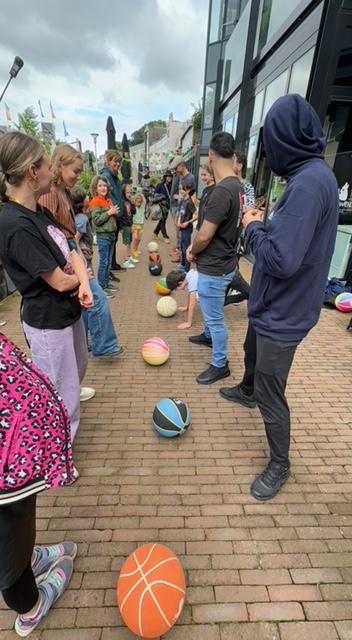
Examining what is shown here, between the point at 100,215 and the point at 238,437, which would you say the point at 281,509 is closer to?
the point at 238,437

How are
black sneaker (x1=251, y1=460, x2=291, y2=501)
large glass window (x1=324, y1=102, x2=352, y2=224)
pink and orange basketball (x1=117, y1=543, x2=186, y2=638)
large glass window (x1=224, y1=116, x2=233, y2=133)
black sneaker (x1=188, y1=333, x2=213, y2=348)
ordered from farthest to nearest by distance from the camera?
large glass window (x1=224, y1=116, x2=233, y2=133)
large glass window (x1=324, y1=102, x2=352, y2=224)
black sneaker (x1=188, y1=333, x2=213, y2=348)
black sneaker (x1=251, y1=460, x2=291, y2=501)
pink and orange basketball (x1=117, y1=543, x2=186, y2=638)

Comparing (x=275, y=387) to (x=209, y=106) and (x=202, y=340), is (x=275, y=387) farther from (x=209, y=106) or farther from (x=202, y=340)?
(x=209, y=106)

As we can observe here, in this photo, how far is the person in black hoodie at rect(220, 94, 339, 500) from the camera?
1.74 m

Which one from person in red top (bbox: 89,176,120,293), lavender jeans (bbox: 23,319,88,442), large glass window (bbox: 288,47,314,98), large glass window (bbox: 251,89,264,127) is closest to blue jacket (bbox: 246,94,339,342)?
lavender jeans (bbox: 23,319,88,442)

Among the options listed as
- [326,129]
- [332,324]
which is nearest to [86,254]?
[332,324]

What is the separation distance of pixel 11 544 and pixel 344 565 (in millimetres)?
1903

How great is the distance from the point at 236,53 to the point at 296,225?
13161mm

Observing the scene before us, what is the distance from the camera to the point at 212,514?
2.29m

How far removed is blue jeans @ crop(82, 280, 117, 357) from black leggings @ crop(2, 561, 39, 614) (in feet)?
8.20

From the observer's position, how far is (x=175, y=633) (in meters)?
1.69

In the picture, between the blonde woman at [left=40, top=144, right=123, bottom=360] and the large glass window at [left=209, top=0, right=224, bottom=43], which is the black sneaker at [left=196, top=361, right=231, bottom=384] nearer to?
the blonde woman at [left=40, top=144, right=123, bottom=360]

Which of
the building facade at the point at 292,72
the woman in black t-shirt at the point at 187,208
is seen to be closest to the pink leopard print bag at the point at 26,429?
the building facade at the point at 292,72

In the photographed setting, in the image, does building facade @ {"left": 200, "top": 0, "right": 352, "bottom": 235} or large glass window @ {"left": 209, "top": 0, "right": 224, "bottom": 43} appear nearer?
building facade @ {"left": 200, "top": 0, "right": 352, "bottom": 235}

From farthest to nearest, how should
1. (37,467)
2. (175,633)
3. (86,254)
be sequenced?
(86,254), (175,633), (37,467)
